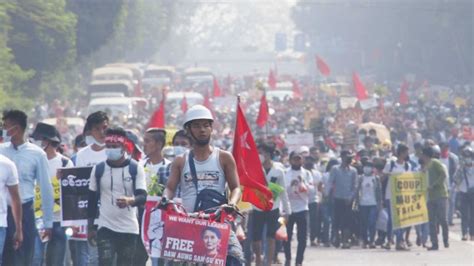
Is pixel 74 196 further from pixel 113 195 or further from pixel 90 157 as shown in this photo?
pixel 113 195

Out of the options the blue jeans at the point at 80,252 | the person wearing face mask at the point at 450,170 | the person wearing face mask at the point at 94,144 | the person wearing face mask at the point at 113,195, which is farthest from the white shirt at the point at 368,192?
the person wearing face mask at the point at 113,195

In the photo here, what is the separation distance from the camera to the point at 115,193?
12820 millimetres

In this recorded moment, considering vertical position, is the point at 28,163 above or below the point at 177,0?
below

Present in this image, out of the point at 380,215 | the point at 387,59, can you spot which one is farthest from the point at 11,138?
the point at 387,59

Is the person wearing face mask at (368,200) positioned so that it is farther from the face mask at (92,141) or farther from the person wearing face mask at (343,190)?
the face mask at (92,141)

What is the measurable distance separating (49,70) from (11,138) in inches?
1523

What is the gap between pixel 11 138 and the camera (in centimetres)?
1249

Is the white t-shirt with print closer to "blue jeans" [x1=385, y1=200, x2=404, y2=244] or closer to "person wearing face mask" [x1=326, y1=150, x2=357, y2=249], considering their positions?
"person wearing face mask" [x1=326, y1=150, x2=357, y2=249]

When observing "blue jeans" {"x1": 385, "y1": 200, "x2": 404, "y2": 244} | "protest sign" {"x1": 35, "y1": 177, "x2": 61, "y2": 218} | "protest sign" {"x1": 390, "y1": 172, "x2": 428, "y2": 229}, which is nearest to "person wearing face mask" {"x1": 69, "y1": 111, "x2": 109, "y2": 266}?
"protest sign" {"x1": 35, "y1": 177, "x2": 61, "y2": 218}

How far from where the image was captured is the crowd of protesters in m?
12.4

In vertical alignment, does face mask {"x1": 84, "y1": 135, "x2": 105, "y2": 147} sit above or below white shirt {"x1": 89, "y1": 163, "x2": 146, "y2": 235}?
above

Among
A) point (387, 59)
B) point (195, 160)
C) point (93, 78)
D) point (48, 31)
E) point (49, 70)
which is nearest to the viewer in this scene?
point (195, 160)

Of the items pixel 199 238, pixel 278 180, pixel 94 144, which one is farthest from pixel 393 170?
pixel 199 238

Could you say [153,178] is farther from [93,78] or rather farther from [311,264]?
[93,78]
